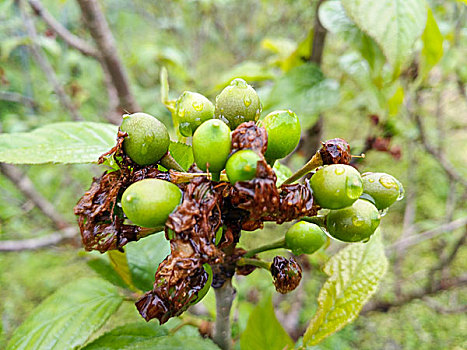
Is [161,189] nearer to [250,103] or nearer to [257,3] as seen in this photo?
[250,103]

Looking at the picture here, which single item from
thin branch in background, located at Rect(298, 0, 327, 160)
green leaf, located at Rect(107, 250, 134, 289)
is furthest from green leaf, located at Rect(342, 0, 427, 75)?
green leaf, located at Rect(107, 250, 134, 289)

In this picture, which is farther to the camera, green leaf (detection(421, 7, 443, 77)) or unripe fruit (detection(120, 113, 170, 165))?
green leaf (detection(421, 7, 443, 77))

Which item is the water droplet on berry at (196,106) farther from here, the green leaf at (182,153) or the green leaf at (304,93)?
the green leaf at (304,93)

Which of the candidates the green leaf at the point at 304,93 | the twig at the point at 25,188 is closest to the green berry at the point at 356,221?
the green leaf at the point at 304,93

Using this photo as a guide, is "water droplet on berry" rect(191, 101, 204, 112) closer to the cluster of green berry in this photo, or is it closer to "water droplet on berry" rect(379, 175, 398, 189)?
the cluster of green berry

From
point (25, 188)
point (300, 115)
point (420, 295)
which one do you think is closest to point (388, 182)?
point (300, 115)

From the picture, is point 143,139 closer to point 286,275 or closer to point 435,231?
point 286,275
